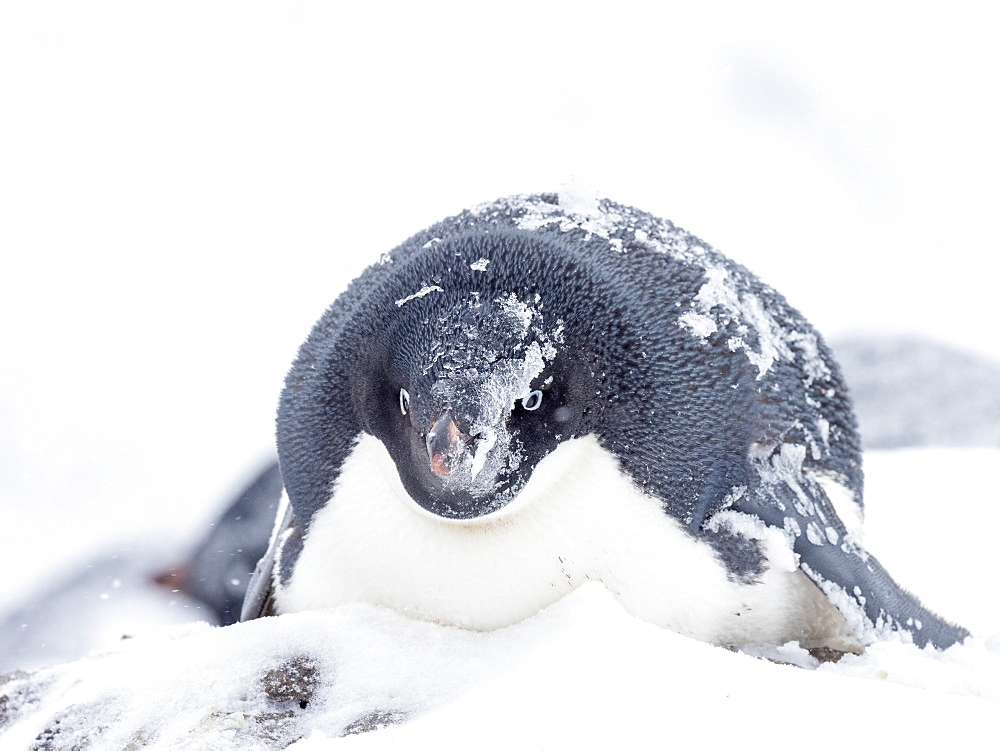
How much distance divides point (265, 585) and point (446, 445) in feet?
3.21

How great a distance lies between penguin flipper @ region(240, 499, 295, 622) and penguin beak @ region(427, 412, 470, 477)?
0.85 metres

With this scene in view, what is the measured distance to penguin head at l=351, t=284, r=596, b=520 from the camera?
4.99 ft

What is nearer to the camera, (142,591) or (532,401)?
(532,401)

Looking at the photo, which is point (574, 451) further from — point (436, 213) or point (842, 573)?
point (436, 213)

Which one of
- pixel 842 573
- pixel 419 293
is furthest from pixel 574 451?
pixel 842 573

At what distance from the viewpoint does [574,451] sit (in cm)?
177

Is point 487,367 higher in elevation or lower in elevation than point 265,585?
higher

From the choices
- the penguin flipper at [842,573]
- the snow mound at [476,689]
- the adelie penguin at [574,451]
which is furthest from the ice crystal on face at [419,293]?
the penguin flipper at [842,573]

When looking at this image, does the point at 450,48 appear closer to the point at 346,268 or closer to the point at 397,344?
the point at 346,268

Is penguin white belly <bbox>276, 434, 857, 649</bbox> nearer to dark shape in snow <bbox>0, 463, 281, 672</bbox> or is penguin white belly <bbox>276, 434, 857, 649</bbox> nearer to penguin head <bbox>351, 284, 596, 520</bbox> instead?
penguin head <bbox>351, 284, 596, 520</bbox>

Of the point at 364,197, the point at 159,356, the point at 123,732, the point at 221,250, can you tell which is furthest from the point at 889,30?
the point at 123,732

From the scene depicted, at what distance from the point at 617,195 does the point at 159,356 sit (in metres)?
2.52

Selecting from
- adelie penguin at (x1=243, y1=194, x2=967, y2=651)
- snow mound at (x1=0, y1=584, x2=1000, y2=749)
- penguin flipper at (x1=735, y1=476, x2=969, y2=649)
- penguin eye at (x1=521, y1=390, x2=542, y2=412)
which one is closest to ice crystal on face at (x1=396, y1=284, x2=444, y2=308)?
adelie penguin at (x1=243, y1=194, x2=967, y2=651)

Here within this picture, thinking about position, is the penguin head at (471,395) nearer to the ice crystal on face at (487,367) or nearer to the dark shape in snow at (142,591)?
the ice crystal on face at (487,367)
